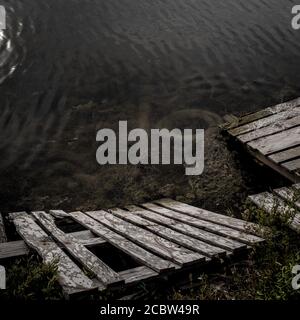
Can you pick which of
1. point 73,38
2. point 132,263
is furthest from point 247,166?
point 73,38

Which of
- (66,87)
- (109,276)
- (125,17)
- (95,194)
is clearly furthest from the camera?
(125,17)

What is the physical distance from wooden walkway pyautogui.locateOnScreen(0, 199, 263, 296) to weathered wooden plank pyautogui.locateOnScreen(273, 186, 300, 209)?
0.51 metres

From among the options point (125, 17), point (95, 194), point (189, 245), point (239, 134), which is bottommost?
point (189, 245)

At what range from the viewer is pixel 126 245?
11.8ft

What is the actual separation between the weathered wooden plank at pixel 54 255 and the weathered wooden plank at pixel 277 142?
3.15 metres

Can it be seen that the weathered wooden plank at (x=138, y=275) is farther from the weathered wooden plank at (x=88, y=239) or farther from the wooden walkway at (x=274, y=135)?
the wooden walkway at (x=274, y=135)

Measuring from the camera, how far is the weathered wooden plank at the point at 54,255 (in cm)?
285

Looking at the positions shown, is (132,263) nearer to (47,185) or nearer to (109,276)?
(109,276)

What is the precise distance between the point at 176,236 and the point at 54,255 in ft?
3.95

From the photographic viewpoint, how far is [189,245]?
359 cm

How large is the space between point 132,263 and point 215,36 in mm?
6720

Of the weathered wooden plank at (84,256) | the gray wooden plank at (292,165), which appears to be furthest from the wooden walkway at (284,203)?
the weathered wooden plank at (84,256)

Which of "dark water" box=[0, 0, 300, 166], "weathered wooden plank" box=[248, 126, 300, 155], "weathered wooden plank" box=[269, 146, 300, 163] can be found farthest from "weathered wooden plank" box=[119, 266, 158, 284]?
"dark water" box=[0, 0, 300, 166]

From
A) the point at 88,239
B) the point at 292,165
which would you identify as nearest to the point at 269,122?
the point at 292,165
